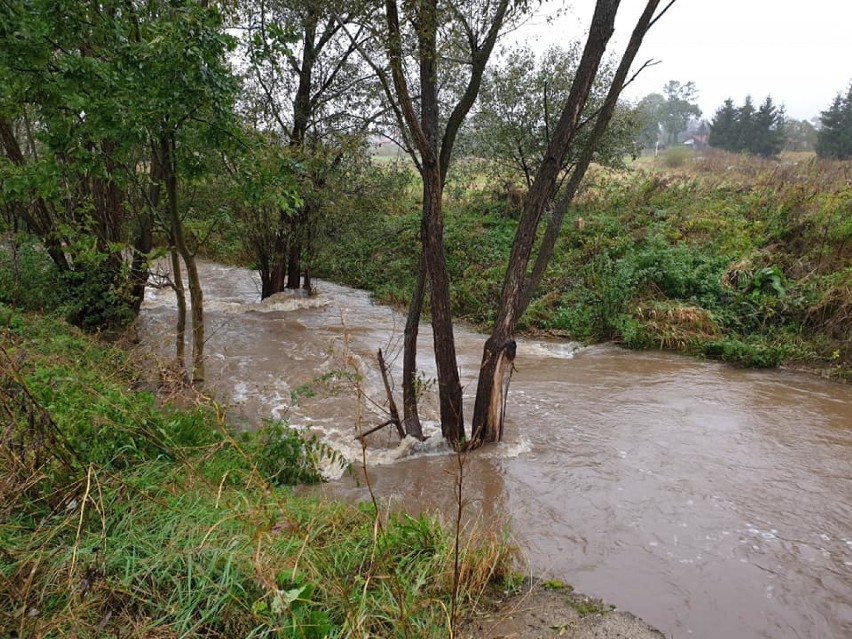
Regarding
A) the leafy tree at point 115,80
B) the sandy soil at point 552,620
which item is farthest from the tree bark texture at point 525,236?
the leafy tree at point 115,80

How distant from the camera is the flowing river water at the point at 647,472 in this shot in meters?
3.84

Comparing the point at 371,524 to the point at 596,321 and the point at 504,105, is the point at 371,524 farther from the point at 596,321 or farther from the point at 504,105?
the point at 504,105

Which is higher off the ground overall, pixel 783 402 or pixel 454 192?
pixel 454 192

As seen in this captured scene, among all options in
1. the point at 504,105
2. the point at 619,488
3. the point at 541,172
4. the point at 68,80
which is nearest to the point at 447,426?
the point at 619,488

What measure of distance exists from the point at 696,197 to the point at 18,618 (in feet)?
59.7

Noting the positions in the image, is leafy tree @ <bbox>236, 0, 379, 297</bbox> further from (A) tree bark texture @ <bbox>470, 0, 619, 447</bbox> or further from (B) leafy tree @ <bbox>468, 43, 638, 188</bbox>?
(A) tree bark texture @ <bbox>470, 0, 619, 447</bbox>

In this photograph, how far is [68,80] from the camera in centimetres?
489

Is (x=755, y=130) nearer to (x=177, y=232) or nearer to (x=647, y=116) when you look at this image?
(x=647, y=116)

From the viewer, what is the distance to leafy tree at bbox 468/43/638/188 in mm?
14742

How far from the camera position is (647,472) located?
577 centimetres

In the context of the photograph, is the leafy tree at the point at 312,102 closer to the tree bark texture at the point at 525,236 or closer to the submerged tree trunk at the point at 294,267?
the submerged tree trunk at the point at 294,267

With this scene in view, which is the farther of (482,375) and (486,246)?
(486,246)

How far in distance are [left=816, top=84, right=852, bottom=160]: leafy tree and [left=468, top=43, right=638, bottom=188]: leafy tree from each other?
86.3 feet

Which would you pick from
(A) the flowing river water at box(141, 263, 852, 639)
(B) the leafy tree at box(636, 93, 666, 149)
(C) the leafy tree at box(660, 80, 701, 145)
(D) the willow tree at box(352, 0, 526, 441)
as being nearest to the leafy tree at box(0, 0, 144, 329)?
(D) the willow tree at box(352, 0, 526, 441)
